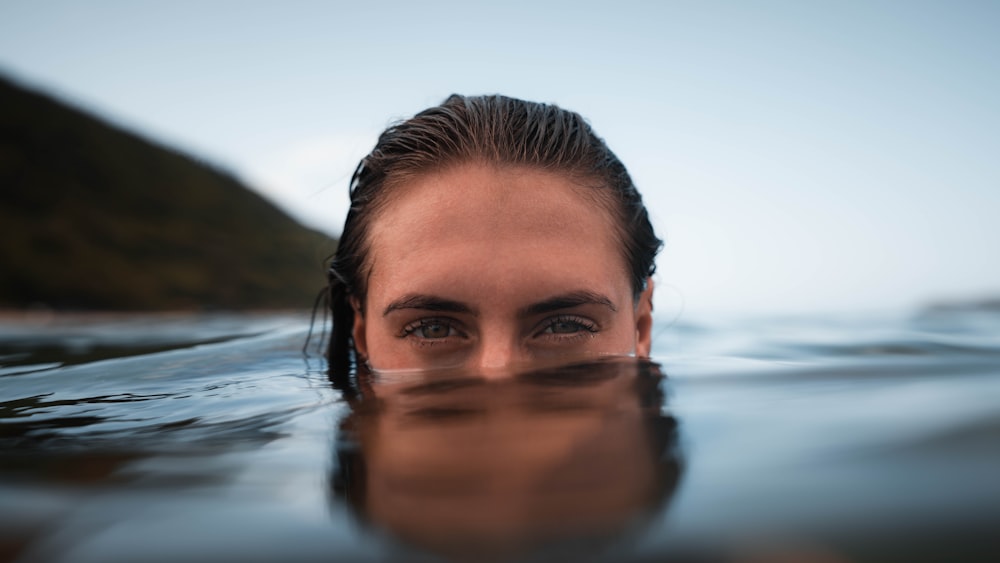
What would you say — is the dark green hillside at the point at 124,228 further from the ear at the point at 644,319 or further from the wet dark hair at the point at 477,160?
the ear at the point at 644,319

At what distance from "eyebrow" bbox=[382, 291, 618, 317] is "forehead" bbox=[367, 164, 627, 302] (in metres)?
0.09

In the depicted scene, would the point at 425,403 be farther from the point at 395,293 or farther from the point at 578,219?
the point at 578,219

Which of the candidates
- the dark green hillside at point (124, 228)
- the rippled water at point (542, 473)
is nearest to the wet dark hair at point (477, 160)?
the rippled water at point (542, 473)

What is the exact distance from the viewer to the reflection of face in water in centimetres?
66

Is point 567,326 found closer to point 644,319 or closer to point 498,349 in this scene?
point 498,349

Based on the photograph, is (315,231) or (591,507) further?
(315,231)

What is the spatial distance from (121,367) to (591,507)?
2941mm

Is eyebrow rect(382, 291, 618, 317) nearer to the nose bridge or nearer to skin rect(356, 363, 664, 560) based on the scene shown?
the nose bridge

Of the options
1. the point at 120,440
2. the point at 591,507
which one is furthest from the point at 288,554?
the point at 120,440

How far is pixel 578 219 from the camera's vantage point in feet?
7.83

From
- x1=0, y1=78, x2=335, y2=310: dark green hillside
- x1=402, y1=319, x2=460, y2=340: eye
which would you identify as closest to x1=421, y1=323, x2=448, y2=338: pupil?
x1=402, y1=319, x2=460, y2=340: eye

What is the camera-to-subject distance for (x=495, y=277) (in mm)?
2057

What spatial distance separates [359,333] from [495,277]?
3.63 ft

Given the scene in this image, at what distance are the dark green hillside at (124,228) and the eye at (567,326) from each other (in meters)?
18.0
